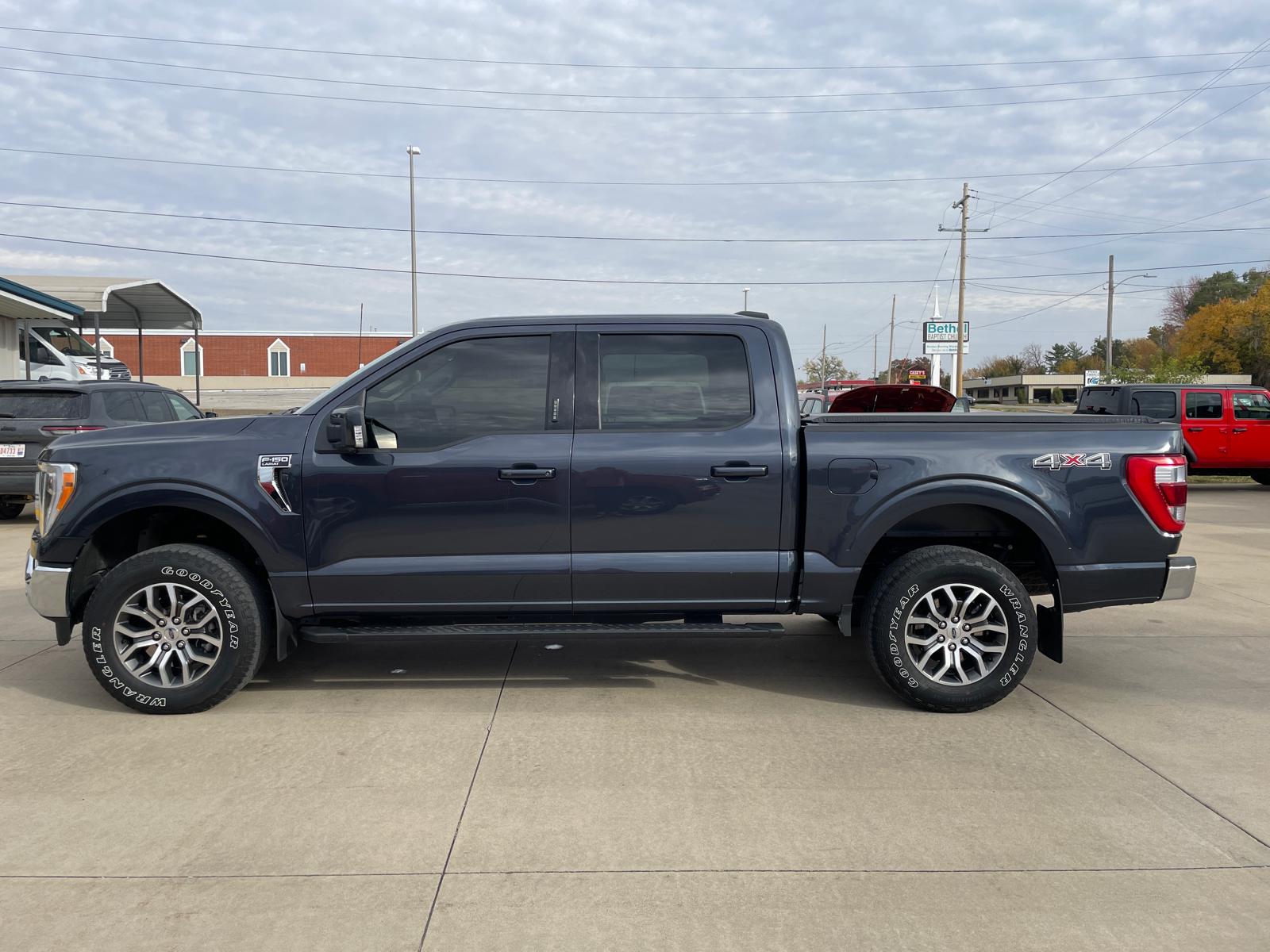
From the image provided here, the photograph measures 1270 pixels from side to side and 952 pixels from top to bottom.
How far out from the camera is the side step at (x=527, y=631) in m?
4.56

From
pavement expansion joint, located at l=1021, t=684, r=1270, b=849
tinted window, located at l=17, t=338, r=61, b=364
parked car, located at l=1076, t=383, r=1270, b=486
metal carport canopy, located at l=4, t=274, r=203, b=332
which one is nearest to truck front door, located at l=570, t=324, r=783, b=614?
pavement expansion joint, located at l=1021, t=684, r=1270, b=849

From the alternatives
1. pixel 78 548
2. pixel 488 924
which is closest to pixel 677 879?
pixel 488 924

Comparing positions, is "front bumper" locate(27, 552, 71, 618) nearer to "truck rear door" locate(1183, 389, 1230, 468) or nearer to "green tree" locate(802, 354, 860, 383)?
"truck rear door" locate(1183, 389, 1230, 468)

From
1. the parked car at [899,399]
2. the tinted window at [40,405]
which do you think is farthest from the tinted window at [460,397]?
the tinted window at [40,405]

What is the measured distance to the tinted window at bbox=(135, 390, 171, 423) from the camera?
11.9 m

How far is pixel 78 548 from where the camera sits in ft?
15.1

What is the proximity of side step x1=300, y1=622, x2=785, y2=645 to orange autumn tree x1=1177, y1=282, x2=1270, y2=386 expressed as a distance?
210ft

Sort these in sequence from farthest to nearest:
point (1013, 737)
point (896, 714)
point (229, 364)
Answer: point (229, 364) → point (896, 714) → point (1013, 737)

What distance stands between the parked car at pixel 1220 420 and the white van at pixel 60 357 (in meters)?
23.5

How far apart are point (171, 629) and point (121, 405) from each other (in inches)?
326

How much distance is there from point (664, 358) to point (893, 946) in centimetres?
296

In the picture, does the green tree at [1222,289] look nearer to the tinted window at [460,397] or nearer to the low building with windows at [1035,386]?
the low building with windows at [1035,386]

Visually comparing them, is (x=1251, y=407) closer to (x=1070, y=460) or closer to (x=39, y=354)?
(x=1070, y=460)

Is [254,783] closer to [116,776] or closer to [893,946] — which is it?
[116,776]
